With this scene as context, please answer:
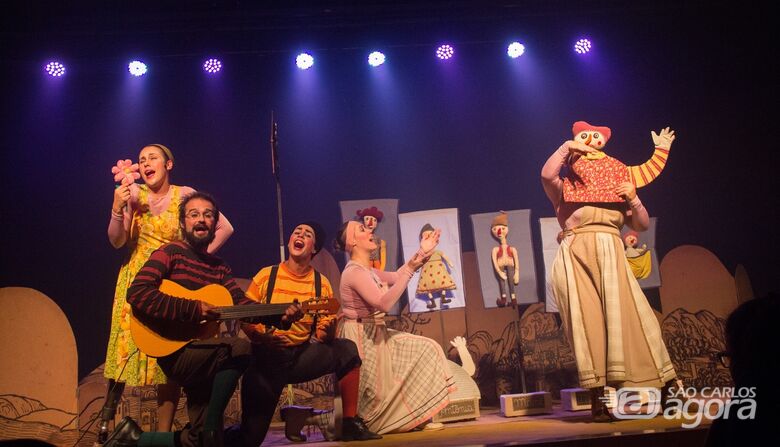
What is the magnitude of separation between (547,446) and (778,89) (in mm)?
5917

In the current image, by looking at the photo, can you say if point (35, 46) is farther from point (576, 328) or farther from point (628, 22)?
point (628, 22)

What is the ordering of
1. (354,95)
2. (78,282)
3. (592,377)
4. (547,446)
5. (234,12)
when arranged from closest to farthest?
→ (547,446), (592,377), (78,282), (234,12), (354,95)

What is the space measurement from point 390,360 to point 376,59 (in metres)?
3.63

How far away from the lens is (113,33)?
6176 mm

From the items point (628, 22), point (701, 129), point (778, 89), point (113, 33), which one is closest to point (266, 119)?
point (113, 33)

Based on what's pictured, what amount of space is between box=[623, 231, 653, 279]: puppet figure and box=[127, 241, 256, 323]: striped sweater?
173 inches

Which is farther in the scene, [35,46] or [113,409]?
[35,46]

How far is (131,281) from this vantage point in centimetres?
399

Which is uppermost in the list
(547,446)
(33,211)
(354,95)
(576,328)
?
(354,95)

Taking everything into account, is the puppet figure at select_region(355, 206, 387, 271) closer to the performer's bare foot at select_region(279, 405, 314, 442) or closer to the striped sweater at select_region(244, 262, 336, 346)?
the striped sweater at select_region(244, 262, 336, 346)

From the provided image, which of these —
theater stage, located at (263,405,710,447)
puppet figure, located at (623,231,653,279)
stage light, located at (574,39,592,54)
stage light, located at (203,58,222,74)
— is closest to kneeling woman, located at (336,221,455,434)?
theater stage, located at (263,405,710,447)

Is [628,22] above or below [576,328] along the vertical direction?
above

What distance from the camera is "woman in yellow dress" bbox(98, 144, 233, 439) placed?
12.4 ft

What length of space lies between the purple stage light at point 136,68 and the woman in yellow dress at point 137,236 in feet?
8.16
